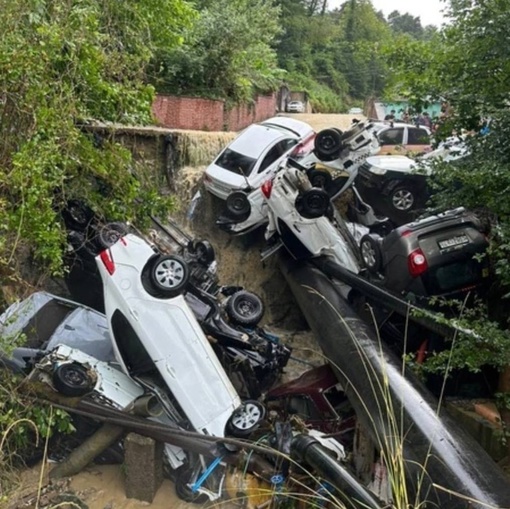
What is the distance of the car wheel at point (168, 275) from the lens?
6.57m

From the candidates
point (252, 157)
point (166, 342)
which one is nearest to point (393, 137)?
point (252, 157)

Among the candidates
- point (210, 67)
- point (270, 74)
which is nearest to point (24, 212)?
point (210, 67)

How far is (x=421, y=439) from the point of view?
13.9ft

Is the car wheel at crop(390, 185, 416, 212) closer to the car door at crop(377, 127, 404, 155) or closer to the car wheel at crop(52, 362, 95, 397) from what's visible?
the car door at crop(377, 127, 404, 155)

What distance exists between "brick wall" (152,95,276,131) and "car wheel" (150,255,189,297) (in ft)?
23.3

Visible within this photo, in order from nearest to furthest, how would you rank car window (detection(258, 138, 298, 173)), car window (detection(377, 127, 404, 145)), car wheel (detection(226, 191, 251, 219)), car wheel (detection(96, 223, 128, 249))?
1. car wheel (detection(96, 223, 128, 249))
2. car wheel (detection(226, 191, 251, 219))
3. car window (detection(258, 138, 298, 173))
4. car window (detection(377, 127, 404, 145))

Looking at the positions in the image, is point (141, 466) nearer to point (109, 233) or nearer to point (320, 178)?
point (109, 233)

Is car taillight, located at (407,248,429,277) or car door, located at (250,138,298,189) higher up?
car door, located at (250,138,298,189)

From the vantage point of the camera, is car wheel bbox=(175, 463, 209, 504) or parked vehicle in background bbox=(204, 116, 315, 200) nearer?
car wheel bbox=(175, 463, 209, 504)

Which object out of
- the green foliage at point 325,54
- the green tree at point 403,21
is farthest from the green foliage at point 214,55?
the green tree at point 403,21

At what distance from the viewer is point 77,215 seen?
8445 millimetres

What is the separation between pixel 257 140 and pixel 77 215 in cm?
497

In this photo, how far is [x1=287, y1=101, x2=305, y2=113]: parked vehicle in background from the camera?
29828 millimetres

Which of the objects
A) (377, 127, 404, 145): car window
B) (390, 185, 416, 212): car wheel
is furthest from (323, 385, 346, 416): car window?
(377, 127, 404, 145): car window
